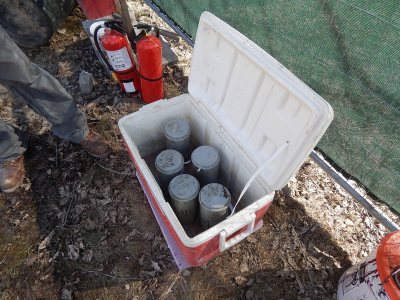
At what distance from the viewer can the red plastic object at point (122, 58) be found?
2389 mm

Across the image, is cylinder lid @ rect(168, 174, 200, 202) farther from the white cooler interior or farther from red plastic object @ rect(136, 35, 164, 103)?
red plastic object @ rect(136, 35, 164, 103)

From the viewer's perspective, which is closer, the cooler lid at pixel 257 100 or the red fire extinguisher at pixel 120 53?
the cooler lid at pixel 257 100

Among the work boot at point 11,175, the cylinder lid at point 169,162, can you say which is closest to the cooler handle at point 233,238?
the cylinder lid at point 169,162

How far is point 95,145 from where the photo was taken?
2.41m

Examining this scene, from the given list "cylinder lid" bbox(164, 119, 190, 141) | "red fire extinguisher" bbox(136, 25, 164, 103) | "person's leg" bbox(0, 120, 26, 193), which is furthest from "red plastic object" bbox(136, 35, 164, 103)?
"person's leg" bbox(0, 120, 26, 193)

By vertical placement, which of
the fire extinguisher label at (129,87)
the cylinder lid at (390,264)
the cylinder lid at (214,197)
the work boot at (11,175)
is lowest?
the work boot at (11,175)

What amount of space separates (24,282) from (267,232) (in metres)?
1.74

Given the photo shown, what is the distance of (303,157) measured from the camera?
4.37 feet

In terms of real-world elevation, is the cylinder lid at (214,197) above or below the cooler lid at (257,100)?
below

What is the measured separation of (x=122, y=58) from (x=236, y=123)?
1360 mm

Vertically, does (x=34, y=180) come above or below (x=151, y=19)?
below

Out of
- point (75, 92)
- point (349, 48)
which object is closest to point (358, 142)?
point (349, 48)

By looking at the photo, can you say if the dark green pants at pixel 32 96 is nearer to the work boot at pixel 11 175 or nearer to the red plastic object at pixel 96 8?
the work boot at pixel 11 175

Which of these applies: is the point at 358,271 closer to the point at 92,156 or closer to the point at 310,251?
the point at 310,251
